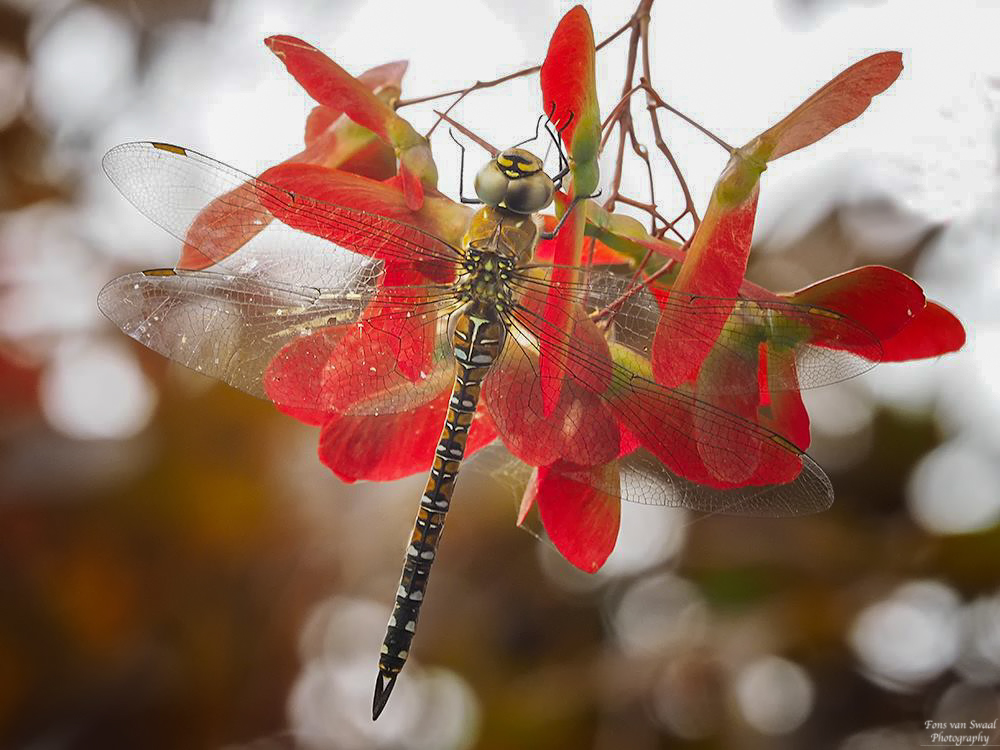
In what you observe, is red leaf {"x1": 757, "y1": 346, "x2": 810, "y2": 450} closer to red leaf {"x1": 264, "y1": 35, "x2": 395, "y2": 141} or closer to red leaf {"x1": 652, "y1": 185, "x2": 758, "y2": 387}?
red leaf {"x1": 652, "y1": 185, "x2": 758, "y2": 387}

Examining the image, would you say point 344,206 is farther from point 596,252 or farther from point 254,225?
point 596,252

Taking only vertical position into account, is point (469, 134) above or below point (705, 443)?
above

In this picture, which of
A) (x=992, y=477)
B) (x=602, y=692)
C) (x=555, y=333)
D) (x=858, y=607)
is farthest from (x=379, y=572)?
(x=555, y=333)

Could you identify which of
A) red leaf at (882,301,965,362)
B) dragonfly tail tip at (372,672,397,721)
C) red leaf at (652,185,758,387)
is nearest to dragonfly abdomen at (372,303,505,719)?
dragonfly tail tip at (372,672,397,721)

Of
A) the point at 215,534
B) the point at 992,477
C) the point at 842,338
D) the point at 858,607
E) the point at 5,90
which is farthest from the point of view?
the point at 5,90

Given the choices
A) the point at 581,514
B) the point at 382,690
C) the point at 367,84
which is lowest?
the point at 382,690

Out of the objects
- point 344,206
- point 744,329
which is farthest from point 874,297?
point 344,206

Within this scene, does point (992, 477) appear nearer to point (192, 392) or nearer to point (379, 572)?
point (379, 572)
